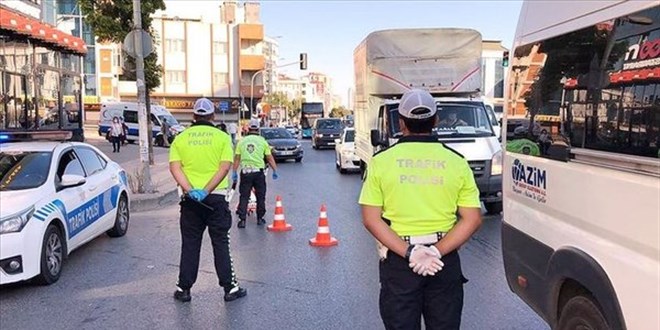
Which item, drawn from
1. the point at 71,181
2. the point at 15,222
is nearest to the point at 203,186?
the point at 15,222

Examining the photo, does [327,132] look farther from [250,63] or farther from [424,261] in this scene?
[250,63]

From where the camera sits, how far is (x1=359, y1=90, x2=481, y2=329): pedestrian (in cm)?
307

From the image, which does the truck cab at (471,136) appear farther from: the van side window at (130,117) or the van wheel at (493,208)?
the van side window at (130,117)

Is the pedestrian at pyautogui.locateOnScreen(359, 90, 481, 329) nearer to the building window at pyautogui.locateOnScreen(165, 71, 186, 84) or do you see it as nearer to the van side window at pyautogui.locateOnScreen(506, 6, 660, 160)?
the van side window at pyautogui.locateOnScreen(506, 6, 660, 160)

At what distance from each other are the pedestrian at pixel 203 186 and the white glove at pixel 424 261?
302 cm

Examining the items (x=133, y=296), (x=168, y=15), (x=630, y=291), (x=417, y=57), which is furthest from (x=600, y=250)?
(x=168, y=15)

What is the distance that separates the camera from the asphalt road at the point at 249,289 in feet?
17.0

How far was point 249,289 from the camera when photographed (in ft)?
20.3

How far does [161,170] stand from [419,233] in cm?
1788

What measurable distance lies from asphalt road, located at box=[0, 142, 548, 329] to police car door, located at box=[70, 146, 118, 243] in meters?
0.35

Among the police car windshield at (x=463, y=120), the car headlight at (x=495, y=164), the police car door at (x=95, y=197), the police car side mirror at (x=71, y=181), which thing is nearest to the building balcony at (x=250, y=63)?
the police car windshield at (x=463, y=120)

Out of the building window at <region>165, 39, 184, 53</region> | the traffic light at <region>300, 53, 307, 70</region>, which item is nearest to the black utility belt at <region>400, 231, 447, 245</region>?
the traffic light at <region>300, 53, 307, 70</region>

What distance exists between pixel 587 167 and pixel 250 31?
71.3 meters

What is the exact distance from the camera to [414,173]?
10.0ft
